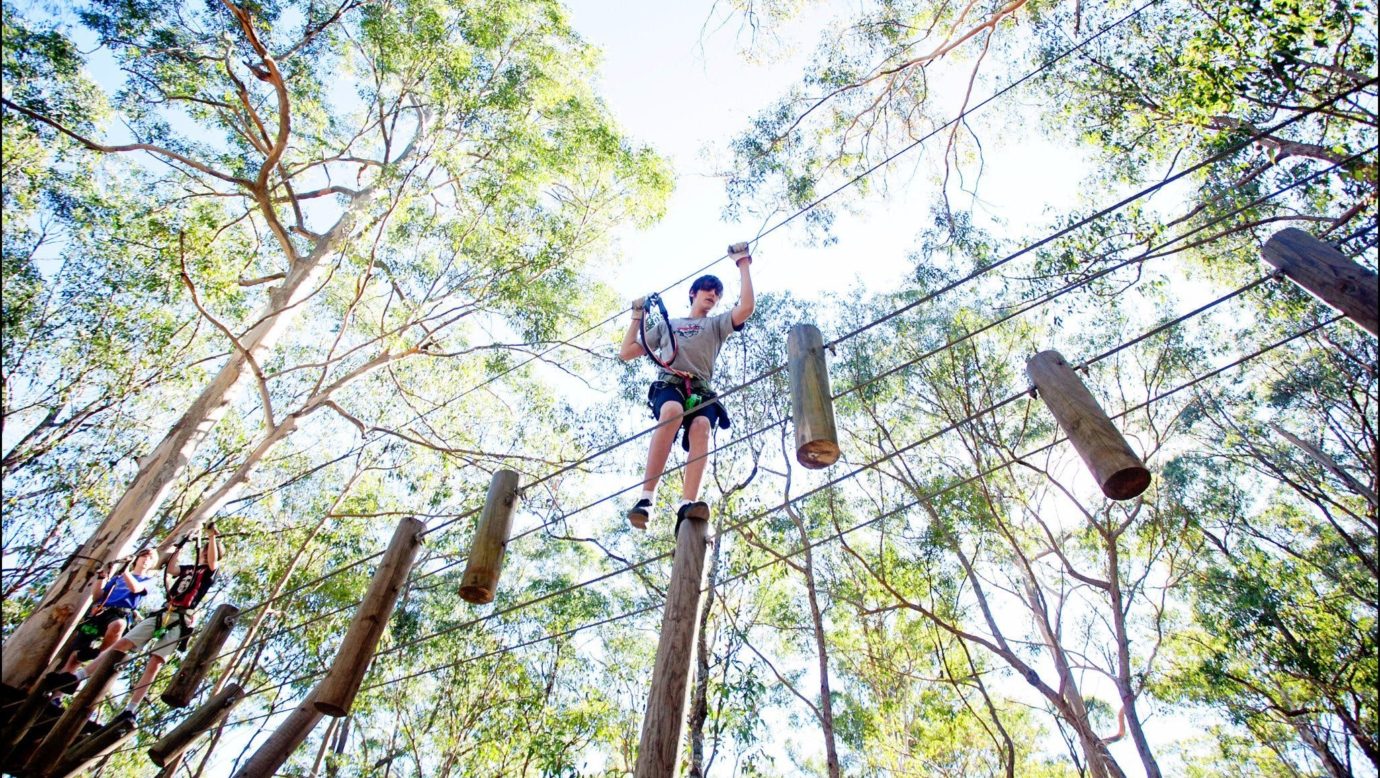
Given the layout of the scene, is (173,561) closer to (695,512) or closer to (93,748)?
(93,748)

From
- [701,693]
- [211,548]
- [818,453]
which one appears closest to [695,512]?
[818,453]

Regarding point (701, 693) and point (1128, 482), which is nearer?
point (1128, 482)

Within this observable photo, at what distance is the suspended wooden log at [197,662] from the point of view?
13.0ft

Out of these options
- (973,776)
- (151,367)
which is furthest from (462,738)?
(973,776)

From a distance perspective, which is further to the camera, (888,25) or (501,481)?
(888,25)

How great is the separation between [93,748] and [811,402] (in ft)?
14.0

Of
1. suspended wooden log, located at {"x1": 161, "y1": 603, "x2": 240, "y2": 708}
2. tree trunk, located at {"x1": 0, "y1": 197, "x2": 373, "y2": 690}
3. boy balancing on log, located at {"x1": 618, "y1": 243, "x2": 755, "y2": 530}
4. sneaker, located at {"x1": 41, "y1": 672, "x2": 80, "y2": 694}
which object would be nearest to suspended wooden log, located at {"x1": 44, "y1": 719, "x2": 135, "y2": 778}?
suspended wooden log, located at {"x1": 161, "y1": 603, "x2": 240, "y2": 708}

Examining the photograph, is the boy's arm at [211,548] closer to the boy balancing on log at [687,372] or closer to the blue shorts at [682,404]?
the boy balancing on log at [687,372]

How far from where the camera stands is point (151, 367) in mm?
8734

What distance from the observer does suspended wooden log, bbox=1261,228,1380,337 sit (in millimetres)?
1975

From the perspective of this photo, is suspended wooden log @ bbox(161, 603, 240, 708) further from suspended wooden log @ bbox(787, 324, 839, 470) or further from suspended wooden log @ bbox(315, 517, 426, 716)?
suspended wooden log @ bbox(787, 324, 839, 470)

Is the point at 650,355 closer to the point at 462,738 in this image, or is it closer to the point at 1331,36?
the point at 1331,36

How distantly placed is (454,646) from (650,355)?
9.41 m

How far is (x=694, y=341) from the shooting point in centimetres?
401
